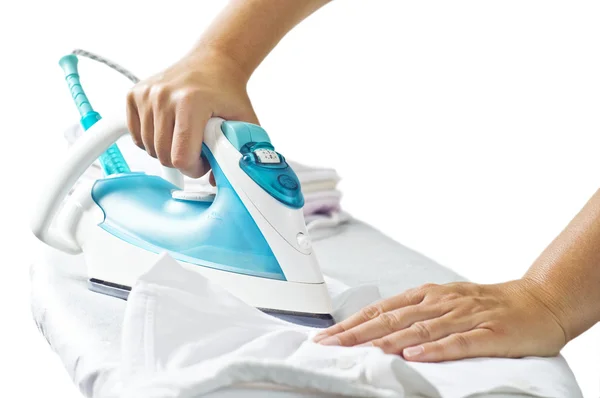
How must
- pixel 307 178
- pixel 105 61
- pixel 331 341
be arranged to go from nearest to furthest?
pixel 331 341
pixel 105 61
pixel 307 178

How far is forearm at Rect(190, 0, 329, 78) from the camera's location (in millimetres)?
1938

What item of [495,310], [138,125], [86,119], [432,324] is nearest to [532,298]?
[495,310]

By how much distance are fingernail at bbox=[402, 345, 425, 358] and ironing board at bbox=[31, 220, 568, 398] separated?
0.47ft

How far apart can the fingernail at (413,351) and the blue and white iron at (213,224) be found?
0.95 ft

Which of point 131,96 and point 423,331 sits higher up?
point 131,96

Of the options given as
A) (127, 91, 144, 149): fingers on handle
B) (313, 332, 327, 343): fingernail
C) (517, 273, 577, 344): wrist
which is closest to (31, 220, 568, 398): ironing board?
(313, 332, 327, 343): fingernail

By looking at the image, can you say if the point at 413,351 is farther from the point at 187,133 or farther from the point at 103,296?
the point at 103,296

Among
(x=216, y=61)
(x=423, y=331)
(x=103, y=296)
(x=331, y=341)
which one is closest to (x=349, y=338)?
(x=331, y=341)

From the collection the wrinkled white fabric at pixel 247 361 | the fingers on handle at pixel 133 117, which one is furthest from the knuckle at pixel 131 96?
the wrinkled white fabric at pixel 247 361

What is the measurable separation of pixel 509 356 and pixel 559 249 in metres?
0.27

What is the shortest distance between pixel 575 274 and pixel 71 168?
1128mm

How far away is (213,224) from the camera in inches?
67.5

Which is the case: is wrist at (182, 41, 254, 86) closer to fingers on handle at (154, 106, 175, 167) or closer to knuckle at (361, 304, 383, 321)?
fingers on handle at (154, 106, 175, 167)

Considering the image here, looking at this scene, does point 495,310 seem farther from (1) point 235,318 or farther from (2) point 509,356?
(1) point 235,318
